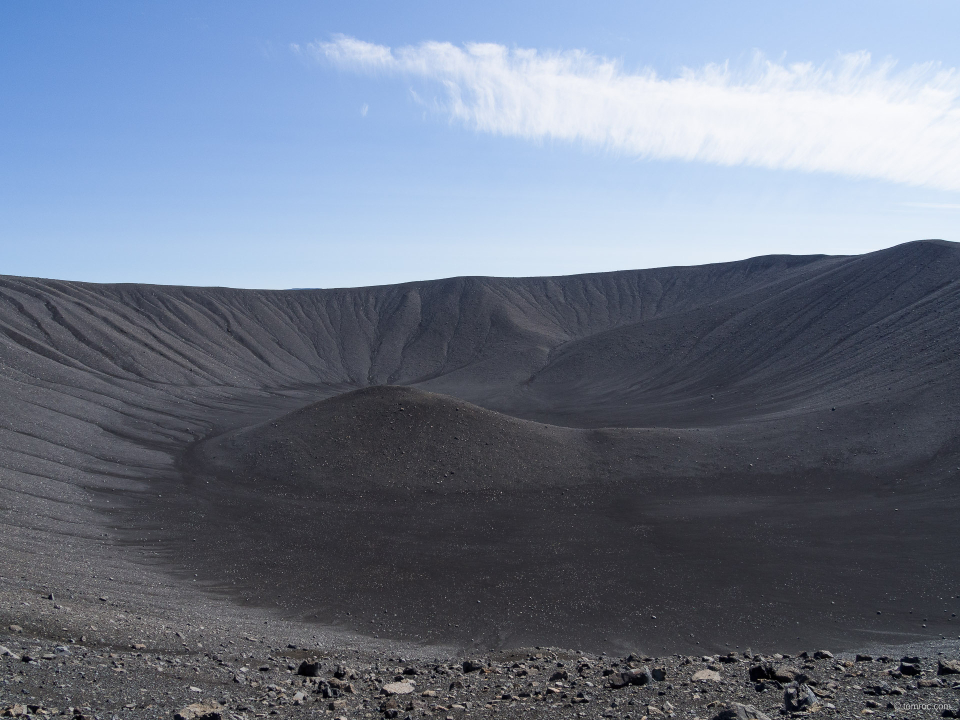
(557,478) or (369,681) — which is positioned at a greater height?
(557,478)

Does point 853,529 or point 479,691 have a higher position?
point 853,529

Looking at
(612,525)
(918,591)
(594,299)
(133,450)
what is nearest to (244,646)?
(612,525)

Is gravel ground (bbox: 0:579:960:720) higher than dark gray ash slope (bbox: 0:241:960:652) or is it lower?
lower

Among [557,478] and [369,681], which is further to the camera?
[557,478]

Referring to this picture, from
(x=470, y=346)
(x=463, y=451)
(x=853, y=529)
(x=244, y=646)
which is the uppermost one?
(x=470, y=346)

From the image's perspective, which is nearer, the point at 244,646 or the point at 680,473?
the point at 244,646

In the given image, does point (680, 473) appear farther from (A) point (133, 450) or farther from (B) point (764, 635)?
(A) point (133, 450)

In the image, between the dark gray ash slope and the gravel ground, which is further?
the dark gray ash slope

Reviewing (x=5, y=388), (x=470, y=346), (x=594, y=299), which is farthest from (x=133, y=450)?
(x=594, y=299)

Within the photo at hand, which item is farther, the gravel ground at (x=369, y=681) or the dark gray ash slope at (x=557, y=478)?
the dark gray ash slope at (x=557, y=478)

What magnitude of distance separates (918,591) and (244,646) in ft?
49.8

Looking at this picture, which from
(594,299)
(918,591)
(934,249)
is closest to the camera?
(918,591)

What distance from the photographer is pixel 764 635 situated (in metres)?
15.2

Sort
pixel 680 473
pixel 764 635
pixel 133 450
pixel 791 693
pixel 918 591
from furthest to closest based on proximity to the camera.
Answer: pixel 133 450 < pixel 680 473 < pixel 918 591 < pixel 764 635 < pixel 791 693
